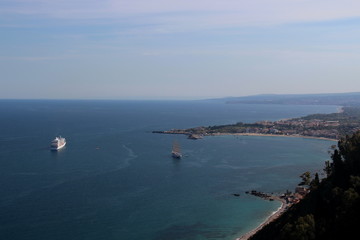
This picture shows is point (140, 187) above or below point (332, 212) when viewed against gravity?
below

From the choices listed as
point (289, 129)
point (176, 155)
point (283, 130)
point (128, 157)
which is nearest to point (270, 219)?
point (176, 155)

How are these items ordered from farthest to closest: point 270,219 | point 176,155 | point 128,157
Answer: point 176,155 → point 128,157 → point 270,219

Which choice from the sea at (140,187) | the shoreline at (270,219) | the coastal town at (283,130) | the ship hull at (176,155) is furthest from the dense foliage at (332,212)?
the coastal town at (283,130)

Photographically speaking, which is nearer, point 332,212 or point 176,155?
point 332,212

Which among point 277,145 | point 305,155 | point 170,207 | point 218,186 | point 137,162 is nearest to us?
point 170,207

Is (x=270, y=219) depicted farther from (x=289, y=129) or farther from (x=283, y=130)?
(x=289, y=129)

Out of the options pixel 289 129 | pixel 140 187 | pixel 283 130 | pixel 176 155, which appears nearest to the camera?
pixel 140 187

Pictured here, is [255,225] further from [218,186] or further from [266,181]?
[266,181]

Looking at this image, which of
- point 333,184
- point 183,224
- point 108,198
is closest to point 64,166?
point 108,198

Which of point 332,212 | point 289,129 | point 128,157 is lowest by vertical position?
point 128,157

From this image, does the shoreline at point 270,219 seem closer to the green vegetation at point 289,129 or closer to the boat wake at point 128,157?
the boat wake at point 128,157
